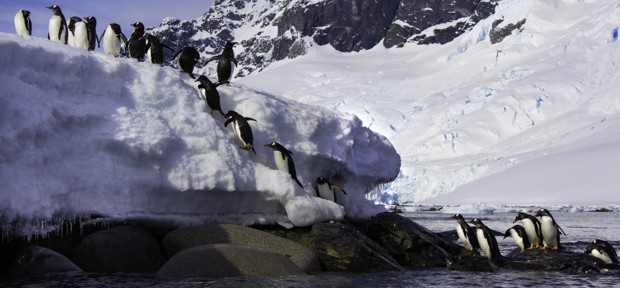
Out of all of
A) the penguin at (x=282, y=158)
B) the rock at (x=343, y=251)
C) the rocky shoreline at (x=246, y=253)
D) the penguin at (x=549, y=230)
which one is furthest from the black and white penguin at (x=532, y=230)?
the penguin at (x=282, y=158)

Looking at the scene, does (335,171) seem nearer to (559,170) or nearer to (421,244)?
(421,244)

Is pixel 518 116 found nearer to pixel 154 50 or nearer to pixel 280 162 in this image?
pixel 154 50

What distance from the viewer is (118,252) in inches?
378

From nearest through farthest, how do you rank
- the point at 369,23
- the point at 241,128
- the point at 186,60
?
1. the point at 241,128
2. the point at 186,60
3. the point at 369,23

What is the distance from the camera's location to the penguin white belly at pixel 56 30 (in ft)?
47.9

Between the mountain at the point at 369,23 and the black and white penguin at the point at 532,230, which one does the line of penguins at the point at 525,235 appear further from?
the mountain at the point at 369,23

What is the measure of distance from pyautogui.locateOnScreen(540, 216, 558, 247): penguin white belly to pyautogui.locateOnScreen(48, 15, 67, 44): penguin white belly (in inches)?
418

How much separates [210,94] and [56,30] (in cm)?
463

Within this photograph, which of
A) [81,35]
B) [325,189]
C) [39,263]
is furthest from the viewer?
[81,35]

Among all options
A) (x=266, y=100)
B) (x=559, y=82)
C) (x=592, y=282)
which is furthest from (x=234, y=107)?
(x=559, y=82)

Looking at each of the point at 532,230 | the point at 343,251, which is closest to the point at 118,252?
the point at 343,251

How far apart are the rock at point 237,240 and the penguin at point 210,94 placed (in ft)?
7.68

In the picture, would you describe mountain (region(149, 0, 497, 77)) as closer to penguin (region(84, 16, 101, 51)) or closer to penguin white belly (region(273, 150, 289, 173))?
penguin (region(84, 16, 101, 51))

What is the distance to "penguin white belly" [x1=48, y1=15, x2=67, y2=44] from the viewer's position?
14.6 m
